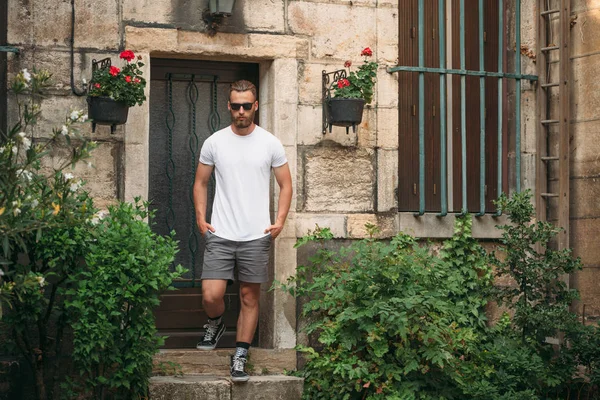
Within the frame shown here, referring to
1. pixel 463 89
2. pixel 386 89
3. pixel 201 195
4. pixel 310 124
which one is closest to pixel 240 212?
pixel 201 195

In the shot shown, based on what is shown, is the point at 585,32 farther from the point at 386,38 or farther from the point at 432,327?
the point at 432,327

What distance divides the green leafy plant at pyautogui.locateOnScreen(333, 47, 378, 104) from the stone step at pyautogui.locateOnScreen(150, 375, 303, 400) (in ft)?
A: 6.77

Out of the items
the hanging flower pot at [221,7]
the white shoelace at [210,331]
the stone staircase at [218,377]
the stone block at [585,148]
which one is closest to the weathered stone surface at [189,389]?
the stone staircase at [218,377]

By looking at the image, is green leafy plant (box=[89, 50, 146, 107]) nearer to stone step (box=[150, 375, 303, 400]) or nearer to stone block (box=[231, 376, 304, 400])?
stone step (box=[150, 375, 303, 400])

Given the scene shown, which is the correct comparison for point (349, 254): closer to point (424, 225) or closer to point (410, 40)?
point (424, 225)

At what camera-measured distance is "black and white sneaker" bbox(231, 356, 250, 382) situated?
22.5 feet

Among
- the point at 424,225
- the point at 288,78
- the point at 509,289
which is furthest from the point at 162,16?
the point at 509,289

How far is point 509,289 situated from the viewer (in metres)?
7.67

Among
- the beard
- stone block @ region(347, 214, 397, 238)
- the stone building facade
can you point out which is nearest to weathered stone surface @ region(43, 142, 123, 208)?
the stone building facade

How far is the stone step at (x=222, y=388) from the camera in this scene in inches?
265

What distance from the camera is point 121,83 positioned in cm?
693

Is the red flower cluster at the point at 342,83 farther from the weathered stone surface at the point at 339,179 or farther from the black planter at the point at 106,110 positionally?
the black planter at the point at 106,110

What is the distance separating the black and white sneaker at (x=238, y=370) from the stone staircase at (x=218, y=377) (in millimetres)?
44

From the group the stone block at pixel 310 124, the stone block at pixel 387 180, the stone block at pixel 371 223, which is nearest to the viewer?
the stone block at pixel 310 124
